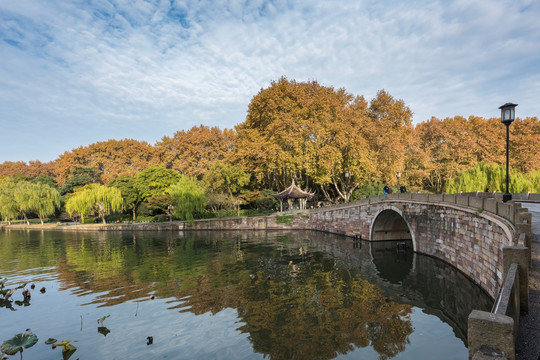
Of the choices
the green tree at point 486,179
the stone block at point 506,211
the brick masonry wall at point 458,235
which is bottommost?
the brick masonry wall at point 458,235

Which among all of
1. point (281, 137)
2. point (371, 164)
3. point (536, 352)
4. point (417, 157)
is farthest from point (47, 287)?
point (417, 157)

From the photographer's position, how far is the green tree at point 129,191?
169ft

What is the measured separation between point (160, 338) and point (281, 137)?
30141mm

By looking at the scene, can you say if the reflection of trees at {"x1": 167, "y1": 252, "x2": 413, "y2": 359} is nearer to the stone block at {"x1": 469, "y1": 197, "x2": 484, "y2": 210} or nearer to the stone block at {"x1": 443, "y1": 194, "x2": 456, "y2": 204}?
the stone block at {"x1": 469, "y1": 197, "x2": 484, "y2": 210}

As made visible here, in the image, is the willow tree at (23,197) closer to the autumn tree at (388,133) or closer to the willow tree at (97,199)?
the willow tree at (97,199)

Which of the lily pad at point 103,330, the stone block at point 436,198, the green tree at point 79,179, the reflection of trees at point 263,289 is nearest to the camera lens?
the reflection of trees at point 263,289

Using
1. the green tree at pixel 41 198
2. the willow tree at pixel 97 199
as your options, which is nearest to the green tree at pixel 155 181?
the willow tree at pixel 97 199

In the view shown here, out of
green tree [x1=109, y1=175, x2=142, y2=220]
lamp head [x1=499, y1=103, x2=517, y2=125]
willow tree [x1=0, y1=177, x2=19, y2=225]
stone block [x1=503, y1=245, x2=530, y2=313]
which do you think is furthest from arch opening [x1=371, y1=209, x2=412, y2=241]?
willow tree [x1=0, y1=177, x2=19, y2=225]

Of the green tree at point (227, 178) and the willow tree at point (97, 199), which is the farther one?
the willow tree at point (97, 199)

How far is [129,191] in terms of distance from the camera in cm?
5159

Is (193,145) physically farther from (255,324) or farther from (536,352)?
(536,352)

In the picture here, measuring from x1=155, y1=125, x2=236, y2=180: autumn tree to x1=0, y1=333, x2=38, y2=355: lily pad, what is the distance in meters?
44.0

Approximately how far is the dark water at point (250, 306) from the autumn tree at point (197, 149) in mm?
31804

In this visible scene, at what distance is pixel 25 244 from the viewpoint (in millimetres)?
34281
